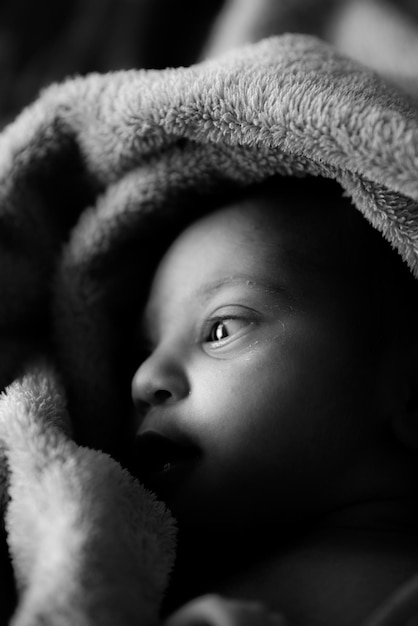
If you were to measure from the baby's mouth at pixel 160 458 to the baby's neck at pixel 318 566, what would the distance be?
0.08m

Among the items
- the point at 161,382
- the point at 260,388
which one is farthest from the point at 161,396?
the point at 260,388

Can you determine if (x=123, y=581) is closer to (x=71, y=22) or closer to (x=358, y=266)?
(x=358, y=266)

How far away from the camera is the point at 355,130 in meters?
0.79

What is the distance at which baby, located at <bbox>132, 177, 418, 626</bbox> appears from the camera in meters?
→ 0.82

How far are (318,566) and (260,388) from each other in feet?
0.65

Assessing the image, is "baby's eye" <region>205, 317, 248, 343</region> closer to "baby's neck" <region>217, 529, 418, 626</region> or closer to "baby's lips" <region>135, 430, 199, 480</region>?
"baby's lips" <region>135, 430, 199, 480</region>

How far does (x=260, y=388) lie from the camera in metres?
0.83

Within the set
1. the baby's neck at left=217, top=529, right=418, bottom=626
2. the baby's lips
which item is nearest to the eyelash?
the baby's lips

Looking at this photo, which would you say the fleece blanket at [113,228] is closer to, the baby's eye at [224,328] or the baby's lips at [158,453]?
the baby's lips at [158,453]

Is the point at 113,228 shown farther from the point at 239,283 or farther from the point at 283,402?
the point at 283,402

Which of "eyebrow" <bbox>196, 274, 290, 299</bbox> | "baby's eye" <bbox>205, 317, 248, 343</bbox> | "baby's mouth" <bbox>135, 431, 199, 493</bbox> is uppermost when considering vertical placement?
"eyebrow" <bbox>196, 274, 290, 299</bbox>

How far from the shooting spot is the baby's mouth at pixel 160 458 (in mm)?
845

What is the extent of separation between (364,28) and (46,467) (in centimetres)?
97

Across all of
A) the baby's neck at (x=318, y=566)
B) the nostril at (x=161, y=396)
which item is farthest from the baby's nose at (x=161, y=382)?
the baby's neck at (x=318, y=566)
